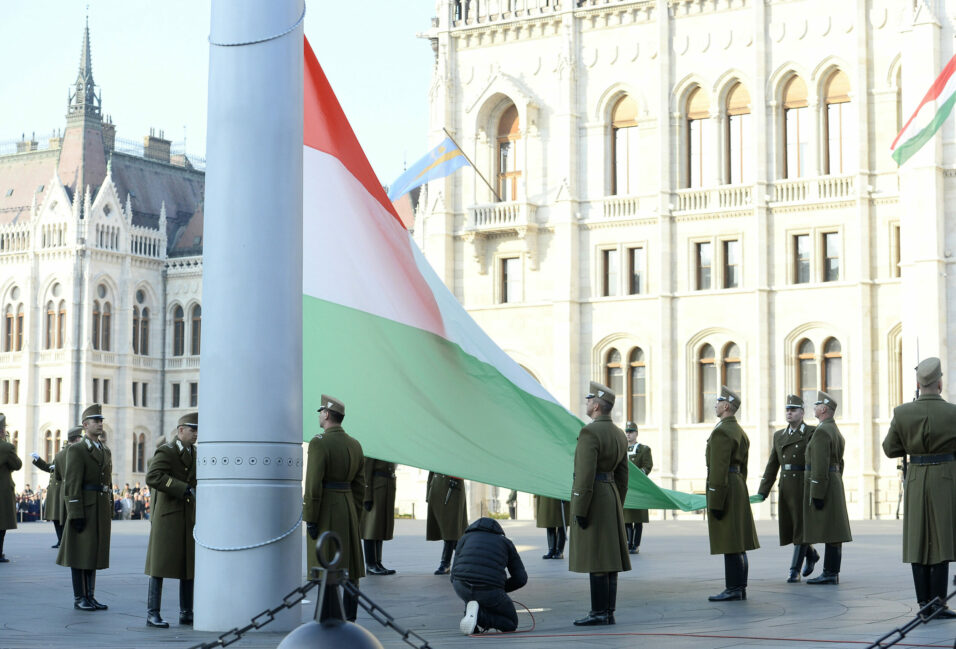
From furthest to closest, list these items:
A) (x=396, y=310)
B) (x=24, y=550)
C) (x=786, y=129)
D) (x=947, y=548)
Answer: (x=786, y=129)
(x=24, y=550)
(x=396, y=310)
(x=947, y=548)

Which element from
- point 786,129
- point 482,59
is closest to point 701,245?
point 786,129

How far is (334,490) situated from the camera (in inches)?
446

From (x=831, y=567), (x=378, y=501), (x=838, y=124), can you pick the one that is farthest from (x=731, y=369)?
(x=831, y=567)

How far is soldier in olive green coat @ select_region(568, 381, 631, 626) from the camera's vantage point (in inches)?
448

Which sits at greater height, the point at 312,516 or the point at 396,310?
the point at 396,310

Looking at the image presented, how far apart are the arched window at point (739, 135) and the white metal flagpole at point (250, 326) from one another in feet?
101

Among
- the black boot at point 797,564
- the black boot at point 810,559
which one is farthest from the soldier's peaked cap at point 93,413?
the black boot at point 810,559

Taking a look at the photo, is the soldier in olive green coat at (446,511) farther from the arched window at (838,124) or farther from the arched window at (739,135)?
the arched window at (739,135)

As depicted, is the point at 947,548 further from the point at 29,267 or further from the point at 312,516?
the point at 29,267

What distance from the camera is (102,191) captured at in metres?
68.9

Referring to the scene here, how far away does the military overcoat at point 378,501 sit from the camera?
17.0 m

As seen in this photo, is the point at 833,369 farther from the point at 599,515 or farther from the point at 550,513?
the point at 599,515

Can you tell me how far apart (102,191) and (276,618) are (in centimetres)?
6155

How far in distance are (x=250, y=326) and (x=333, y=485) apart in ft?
6.43
